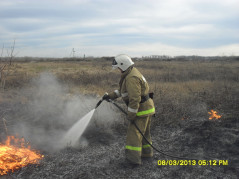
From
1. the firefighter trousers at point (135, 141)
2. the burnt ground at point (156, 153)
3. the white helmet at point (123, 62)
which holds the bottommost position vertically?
the burnt ground at point (156, 153)

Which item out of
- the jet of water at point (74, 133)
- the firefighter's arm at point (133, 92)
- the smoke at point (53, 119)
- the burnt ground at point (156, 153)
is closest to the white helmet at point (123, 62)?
the firefighter's arm at point (133, 92)

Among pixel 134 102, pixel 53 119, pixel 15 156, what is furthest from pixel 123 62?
pixel 53 119

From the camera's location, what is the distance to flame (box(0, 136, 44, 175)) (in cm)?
437

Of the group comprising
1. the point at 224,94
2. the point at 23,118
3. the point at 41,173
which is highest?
the point at 224,94

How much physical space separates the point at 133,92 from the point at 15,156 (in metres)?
2.79

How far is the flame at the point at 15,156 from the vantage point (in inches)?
172

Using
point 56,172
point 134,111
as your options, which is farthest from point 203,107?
point 56,172

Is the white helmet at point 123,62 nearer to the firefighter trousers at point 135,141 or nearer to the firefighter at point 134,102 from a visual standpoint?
the firefighter at point 134,102

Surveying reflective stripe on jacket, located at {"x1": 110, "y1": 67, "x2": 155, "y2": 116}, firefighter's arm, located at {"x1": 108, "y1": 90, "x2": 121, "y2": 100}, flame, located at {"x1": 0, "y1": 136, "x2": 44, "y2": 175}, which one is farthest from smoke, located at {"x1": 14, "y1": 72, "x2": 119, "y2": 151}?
reflective stripe on jacket, located at {"x1": 110, "y1": 67, "x2": 155, "y2": 116}

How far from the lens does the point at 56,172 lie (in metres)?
4.37

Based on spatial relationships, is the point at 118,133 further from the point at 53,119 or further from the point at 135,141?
the point at 53,119

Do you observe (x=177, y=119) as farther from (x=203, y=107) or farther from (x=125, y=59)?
(x=125, y=59)

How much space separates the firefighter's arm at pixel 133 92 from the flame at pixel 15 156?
7.79ft

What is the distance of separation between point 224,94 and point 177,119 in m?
3.19
